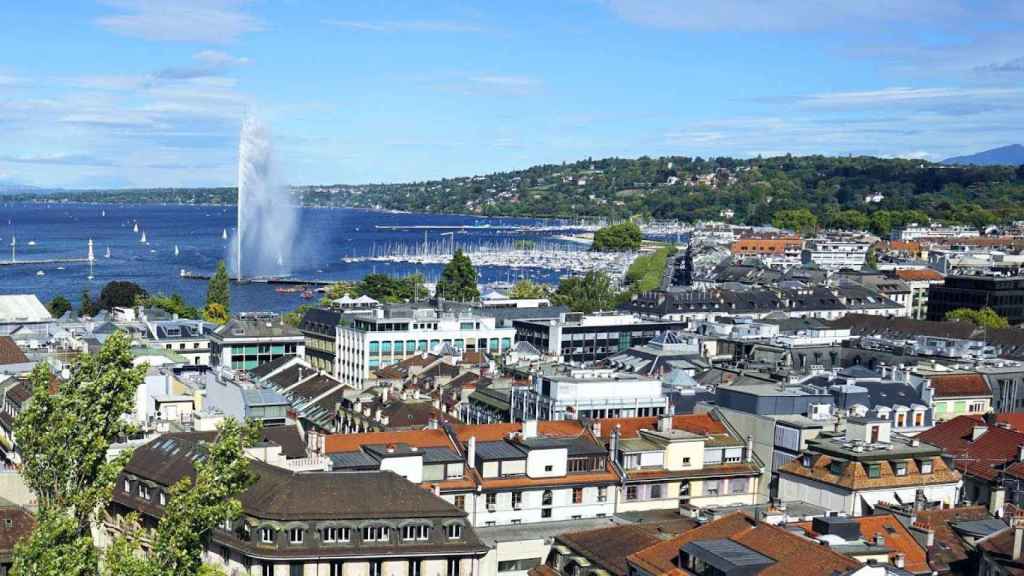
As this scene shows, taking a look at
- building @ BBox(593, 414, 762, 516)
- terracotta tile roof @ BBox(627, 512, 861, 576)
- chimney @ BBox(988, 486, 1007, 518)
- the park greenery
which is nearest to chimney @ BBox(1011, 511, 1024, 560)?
terracotta tile roof @ BBox(627, 512, 861, 576)

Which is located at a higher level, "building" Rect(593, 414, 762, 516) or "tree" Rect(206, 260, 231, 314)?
"building" Rect(593, 414, 762, 516)

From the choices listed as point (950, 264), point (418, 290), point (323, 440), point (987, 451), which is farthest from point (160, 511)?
point (950, 264)

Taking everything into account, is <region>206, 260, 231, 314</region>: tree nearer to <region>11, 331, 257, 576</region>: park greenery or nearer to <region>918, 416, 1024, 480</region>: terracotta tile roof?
<region>918, 416, 1024, 480</region>: terracotta tile roof

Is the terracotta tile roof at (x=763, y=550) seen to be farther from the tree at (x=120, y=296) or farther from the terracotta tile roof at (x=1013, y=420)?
the tree at (x=120, y=296)

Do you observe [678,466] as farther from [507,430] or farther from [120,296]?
[120,296]

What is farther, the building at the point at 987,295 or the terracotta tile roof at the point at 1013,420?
the building at the point at 987,295

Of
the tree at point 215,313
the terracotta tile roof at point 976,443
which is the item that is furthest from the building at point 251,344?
the terracotta tile roof at point 976,443
